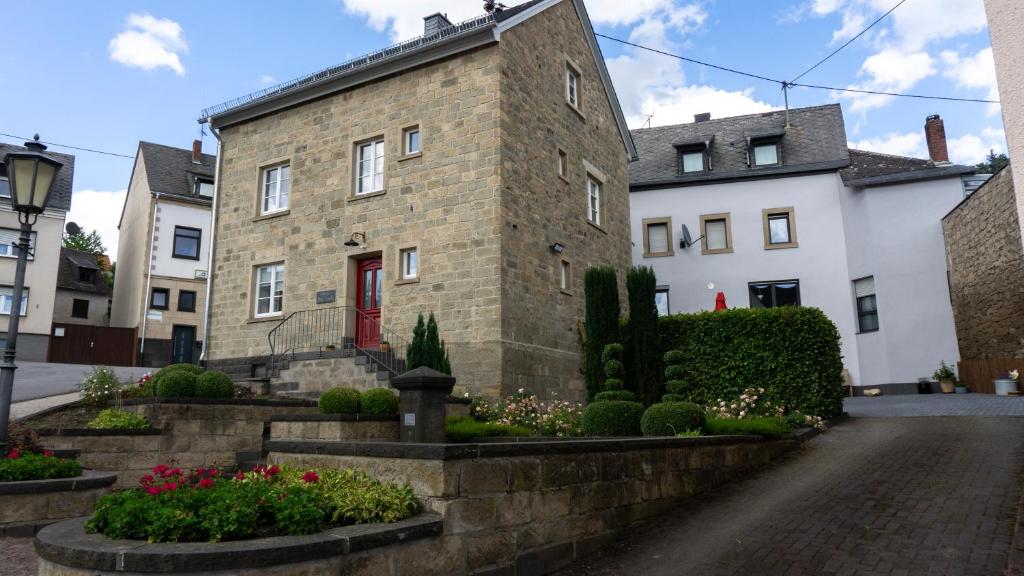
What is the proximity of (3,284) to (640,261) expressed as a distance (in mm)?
26815

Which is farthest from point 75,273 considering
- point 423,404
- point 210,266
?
point 423,404

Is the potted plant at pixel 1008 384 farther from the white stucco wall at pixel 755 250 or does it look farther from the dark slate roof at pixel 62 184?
the dark slate roof at pixel 62 184

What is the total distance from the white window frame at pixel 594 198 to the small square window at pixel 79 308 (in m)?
30.3

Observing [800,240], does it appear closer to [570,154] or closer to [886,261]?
[886,261]

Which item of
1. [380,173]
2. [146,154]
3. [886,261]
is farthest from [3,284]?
[886,261]

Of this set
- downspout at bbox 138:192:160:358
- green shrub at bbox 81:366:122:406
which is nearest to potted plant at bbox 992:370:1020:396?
green shrub at bbox 81:366:122:406

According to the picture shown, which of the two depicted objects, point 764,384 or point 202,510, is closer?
point 202,510

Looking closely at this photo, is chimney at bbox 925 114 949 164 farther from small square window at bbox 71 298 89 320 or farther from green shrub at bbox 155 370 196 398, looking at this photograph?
small square window at bbox 71 298 89 320

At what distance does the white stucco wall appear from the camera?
22.8 m

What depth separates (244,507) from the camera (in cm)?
447

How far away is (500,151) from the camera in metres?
15.0

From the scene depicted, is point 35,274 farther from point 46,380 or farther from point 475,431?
point 475,431

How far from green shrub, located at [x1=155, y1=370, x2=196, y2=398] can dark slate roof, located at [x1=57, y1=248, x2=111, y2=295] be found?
98.9ft

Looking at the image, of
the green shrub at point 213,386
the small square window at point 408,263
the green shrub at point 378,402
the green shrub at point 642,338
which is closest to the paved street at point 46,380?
the green shrub at point 213,386
